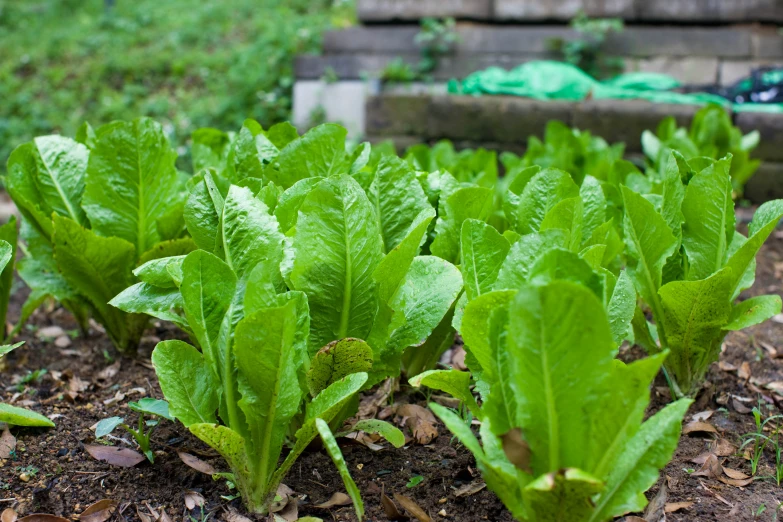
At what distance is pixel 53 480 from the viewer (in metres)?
1.54

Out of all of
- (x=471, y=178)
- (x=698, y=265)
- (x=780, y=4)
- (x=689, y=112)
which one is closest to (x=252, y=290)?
(x=698, y=265)

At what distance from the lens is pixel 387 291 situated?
4.98ft

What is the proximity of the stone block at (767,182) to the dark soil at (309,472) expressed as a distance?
2.83 meters

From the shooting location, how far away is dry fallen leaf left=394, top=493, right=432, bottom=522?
1420 mm

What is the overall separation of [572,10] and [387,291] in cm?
624

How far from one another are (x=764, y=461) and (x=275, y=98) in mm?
6413

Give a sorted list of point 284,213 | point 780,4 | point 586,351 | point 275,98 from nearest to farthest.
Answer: point 586,351, point 284,213, point 780,4, point 275,98

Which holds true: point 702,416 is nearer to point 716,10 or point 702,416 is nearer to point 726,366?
point 726,366

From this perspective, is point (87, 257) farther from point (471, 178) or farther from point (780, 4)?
point (780, 4)

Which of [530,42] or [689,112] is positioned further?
[530,42]

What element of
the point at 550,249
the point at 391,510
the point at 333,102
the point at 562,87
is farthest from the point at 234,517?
the point at 333,102

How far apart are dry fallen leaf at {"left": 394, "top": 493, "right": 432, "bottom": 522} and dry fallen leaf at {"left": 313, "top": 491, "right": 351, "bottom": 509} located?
0.35 feet

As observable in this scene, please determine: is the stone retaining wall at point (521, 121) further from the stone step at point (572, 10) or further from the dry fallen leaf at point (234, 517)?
the dry fallen leaf at point (234, 517)

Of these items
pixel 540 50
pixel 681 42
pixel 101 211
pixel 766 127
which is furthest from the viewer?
pixel 540 50
